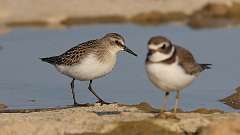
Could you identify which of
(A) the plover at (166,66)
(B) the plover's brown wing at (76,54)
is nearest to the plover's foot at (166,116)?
(A) the plover at (166,66)

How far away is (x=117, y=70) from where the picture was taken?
763 inches

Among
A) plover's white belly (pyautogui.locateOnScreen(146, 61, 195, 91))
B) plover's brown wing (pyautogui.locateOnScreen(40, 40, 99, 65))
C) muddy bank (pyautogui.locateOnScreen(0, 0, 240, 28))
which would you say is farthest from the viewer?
muddy bank (pyautogui.locateOnScreen(0, 0, 240, 28))

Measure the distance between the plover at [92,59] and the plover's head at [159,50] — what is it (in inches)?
141

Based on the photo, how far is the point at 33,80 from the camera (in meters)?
18.6

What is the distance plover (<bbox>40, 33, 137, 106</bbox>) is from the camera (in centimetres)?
1439

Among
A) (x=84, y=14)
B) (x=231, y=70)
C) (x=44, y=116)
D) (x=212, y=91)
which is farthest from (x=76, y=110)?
(x=84, y=14)

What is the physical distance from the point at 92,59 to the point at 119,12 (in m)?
17.0

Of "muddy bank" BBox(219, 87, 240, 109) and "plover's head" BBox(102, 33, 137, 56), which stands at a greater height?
"plover's head" BBox(102, 33, 137, 56)

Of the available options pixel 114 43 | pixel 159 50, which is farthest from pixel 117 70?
pixel 159 50

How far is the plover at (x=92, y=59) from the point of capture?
1439cm

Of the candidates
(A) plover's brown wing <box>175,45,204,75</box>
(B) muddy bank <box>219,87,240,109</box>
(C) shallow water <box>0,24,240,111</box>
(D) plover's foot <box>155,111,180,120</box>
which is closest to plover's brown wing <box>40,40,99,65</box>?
(C) shallow water <box>0,24,240,111</box>

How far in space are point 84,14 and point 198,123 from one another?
65.8 feet

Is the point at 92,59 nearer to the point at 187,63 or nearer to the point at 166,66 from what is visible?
the point at 187,63

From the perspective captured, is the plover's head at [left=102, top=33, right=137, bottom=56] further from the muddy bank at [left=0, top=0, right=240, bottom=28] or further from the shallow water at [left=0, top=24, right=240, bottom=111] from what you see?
the muddy bank at [left=0, top=0, right=240, bottom=28]
